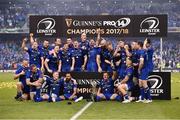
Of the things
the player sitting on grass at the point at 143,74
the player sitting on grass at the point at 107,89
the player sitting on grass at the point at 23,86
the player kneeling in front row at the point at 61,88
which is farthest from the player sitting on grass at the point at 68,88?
the player sitting on grass at the point at 143,74

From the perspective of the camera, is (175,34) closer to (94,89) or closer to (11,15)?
(11,15)

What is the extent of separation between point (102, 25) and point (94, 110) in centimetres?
478

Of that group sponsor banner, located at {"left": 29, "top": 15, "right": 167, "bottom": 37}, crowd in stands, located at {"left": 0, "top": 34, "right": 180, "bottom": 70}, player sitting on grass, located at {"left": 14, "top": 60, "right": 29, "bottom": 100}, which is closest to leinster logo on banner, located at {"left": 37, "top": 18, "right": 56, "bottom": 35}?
sponsor banner, located at {"left": 29, "top": 15, "right": 167, "bottom": 37}

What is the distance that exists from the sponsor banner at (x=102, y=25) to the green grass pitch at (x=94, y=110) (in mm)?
2708

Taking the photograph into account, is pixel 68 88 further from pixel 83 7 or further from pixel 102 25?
pixel 83 7

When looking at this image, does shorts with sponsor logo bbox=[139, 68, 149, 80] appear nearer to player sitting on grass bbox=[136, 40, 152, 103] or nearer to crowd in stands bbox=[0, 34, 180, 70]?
player sitting on grass bbox=[136, 40, 152, 103]

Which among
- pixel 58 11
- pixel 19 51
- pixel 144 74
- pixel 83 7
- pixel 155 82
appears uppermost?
pixel 83 7

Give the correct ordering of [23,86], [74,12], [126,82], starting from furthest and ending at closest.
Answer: [74,12]
[23,86]
[126,82]

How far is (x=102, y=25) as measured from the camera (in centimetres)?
1762

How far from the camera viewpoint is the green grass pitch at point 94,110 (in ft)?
40.5

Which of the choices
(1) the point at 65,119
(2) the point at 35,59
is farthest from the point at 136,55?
(1) the point at 65,119

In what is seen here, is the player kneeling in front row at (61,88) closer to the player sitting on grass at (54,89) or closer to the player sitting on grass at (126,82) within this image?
the player sitting on grass at (54,89)

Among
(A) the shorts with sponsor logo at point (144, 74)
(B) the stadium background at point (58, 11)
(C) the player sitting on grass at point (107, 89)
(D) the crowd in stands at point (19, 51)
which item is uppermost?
(B) the stadium background at point (58, 11)

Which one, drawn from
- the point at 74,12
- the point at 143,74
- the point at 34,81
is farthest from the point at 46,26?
the point at 74,12
